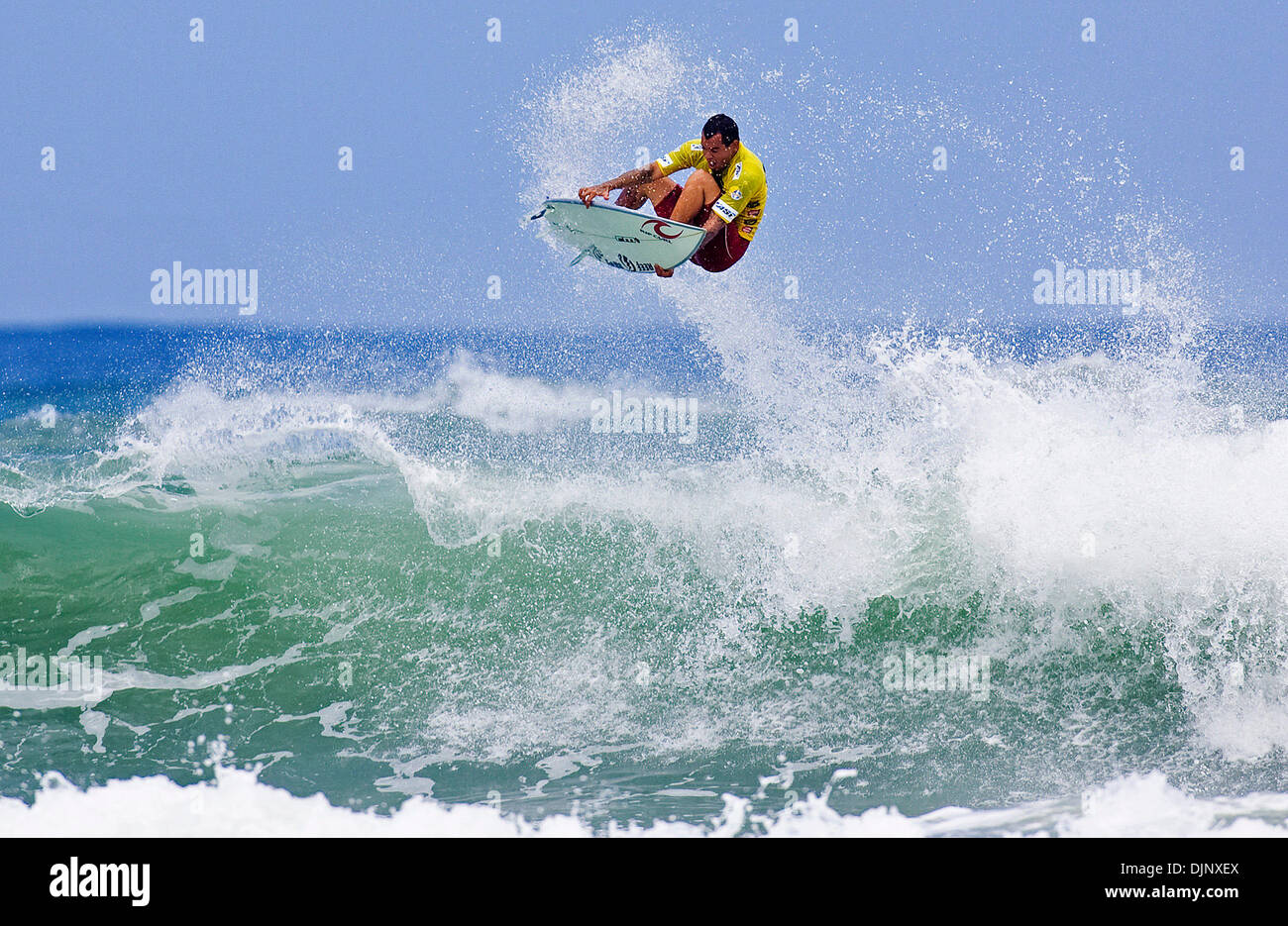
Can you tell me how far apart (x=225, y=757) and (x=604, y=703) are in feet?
7.39

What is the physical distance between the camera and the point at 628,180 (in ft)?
23.3

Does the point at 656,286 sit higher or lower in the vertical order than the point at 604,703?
higher

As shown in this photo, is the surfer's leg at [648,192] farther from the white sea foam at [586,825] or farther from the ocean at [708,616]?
the white sea foam at [586,825]

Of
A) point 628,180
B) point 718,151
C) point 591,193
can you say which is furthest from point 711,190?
point 591,193

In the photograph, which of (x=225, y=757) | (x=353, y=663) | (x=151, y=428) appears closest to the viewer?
(x=225, y=757)

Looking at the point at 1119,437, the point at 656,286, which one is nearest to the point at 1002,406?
the point at 1119,437

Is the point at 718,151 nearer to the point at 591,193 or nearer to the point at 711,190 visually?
the point at 711,190

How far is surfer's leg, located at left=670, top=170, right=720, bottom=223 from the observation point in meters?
6.88

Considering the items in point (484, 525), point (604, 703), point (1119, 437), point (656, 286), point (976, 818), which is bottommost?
point (976, 818)

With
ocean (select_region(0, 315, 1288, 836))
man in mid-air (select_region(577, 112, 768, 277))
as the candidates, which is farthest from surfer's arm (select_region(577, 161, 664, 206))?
ocean (select_region(0, 315, 1288, 836))

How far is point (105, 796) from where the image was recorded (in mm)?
5391

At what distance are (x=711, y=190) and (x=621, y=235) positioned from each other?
0.72 metres

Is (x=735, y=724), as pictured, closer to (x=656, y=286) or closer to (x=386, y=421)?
(x=656, y=286)

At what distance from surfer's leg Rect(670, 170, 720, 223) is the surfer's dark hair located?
278 mm
